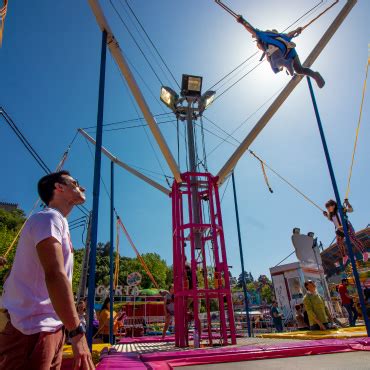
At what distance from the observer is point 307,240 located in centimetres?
1477

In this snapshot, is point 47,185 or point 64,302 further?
point 47,185

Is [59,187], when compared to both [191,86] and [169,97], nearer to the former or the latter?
[169,97]

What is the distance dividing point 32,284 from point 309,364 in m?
2.74

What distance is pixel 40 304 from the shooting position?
58.9 inches

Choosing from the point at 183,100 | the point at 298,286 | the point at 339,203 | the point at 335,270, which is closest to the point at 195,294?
the point at 339,203

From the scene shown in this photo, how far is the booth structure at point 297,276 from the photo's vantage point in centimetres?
1388

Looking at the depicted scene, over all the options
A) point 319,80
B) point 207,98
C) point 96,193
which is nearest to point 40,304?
point 96,193

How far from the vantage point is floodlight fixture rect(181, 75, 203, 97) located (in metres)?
8.96

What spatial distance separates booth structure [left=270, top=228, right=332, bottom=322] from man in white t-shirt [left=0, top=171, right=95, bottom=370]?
549 inches

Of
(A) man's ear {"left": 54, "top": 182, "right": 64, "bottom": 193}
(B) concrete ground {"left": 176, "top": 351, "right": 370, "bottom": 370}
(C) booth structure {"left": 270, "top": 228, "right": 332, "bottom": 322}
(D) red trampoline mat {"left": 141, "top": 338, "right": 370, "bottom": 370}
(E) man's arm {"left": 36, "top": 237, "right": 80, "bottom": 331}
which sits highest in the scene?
(C) booth structure {"left": 270, "top": 228, "right": 332, "bottom": 322}

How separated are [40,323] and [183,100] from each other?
848 centimetres

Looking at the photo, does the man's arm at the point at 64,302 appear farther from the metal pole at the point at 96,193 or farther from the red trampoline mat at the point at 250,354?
the metal pole at the point at 96,193

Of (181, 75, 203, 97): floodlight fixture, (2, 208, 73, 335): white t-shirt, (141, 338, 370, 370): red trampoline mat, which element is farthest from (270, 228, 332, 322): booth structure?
(2, 208, 73, 335): white t-shirt

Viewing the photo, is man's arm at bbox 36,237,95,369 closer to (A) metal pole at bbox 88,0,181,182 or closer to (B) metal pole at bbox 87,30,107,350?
(B) metal pole at bbox 87,30,107,350
